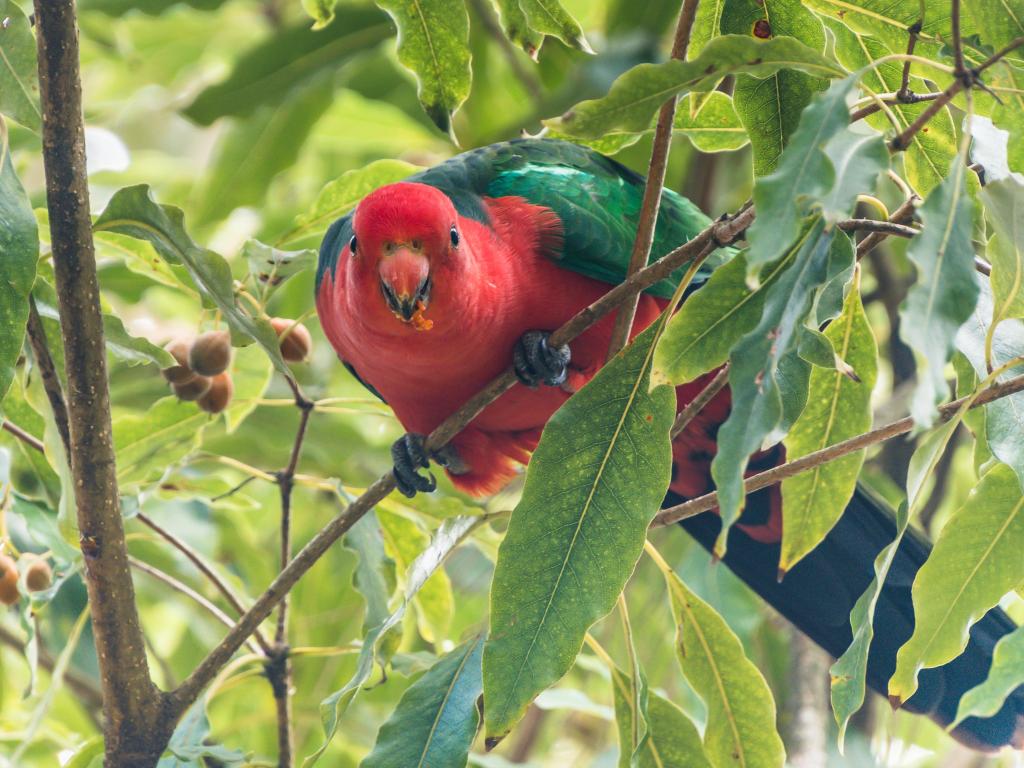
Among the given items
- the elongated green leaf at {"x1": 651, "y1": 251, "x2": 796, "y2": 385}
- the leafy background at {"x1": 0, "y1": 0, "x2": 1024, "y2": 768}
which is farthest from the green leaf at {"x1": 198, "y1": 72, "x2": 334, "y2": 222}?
the elongated green leaf at {"x1": 651, "y1": 251, "x2": 796, "y2": 385}

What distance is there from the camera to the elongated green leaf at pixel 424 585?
2500mm

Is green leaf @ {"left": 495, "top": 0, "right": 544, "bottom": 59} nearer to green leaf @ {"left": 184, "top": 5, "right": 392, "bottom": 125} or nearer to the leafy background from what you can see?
the leafy background

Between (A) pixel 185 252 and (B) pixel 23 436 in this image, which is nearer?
(A) pixel 185 252

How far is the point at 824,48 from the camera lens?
5.99ft

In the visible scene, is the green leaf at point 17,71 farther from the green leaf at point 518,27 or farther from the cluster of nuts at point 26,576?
the cluster of nuts at point 26,576

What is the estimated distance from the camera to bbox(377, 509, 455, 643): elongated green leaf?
2.50 m

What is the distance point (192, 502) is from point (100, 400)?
1803 millimetres

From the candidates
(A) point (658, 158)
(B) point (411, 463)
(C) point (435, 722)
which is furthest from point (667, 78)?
(B) point (411, 463)

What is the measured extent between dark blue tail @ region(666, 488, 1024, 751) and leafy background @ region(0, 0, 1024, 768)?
0.66 feet

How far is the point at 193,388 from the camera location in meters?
2.23

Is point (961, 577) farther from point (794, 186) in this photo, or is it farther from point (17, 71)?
point (17, 71)

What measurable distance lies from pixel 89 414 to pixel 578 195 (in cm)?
134

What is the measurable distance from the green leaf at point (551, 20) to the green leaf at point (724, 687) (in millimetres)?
921

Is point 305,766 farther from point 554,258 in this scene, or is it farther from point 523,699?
point 554,258
